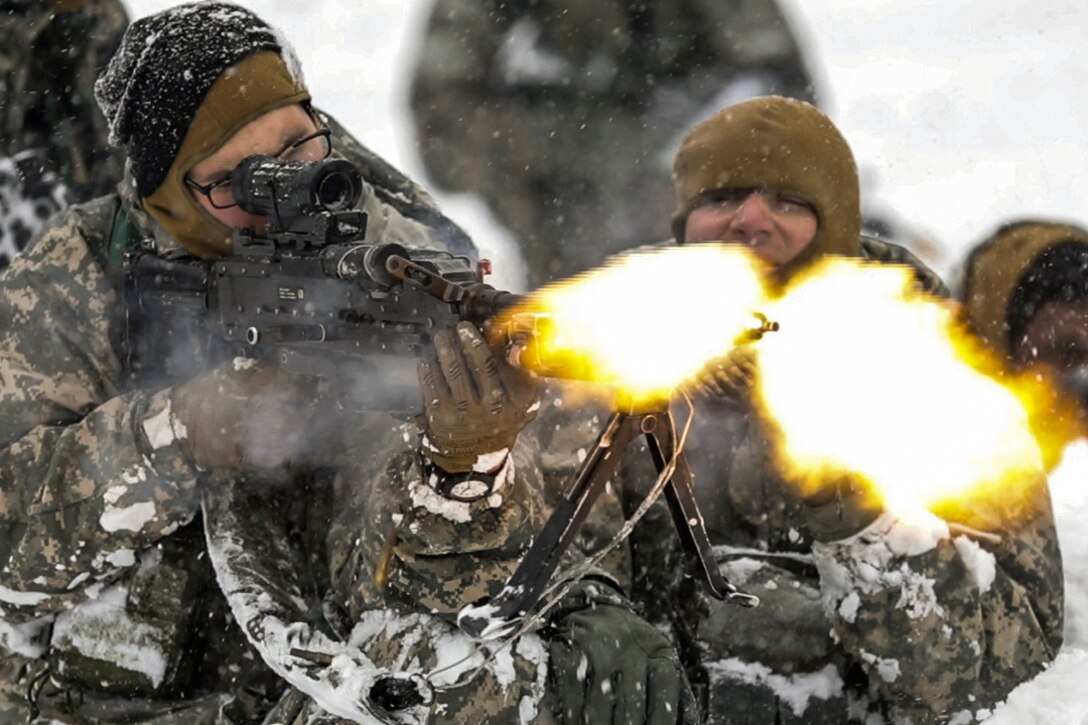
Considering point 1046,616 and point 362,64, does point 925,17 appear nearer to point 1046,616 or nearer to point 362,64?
point 362,64

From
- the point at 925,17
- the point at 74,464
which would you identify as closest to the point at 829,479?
the point at 74,464

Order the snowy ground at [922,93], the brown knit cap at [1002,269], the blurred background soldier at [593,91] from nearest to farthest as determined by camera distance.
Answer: the brown knit cap at [1002,269], the blurred background soldier at [593,91], the snowy ground at [922,93]

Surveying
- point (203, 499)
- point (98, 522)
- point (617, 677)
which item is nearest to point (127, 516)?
point (98, 522)

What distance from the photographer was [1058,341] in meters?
3.89

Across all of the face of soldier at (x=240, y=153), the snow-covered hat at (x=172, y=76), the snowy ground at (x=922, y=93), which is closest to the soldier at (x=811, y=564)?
the face of soldier at (x=240, y=153)

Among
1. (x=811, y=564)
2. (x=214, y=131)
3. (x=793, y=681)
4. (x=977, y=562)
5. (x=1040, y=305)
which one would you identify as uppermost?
(x=214, y=131)

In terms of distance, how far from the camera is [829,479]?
7.90ft

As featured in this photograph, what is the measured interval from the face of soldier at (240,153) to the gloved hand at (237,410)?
1.10 feet

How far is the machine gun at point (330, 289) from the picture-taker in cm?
210

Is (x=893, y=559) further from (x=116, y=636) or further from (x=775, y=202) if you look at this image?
(x=116, y=636)

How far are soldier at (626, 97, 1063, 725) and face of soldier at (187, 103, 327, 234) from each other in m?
0.97

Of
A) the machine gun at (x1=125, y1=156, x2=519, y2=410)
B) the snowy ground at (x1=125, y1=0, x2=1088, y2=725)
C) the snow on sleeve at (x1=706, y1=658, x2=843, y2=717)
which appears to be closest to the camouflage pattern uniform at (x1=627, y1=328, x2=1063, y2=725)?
the snow on sleeve at (x1=706, y1=658, x2=843, y2=717)

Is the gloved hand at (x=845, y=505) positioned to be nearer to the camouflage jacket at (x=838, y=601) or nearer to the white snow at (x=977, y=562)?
the camouflage jacket at (x=838, y=601)

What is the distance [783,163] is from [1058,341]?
136 cm
